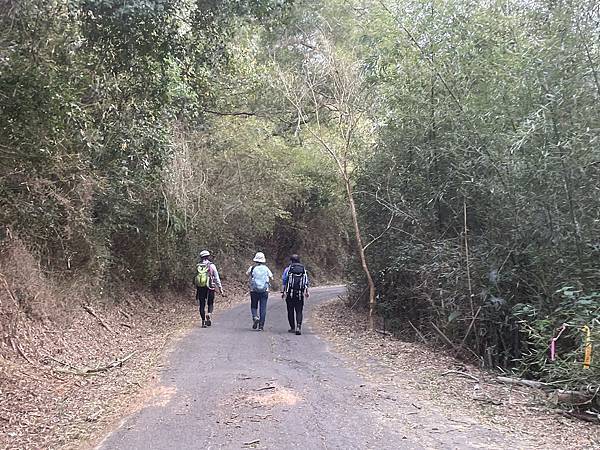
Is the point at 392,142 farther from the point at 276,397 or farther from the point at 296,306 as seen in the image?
the point at 276,397

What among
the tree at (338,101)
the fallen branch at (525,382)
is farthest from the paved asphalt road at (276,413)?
the tree at (338,101)

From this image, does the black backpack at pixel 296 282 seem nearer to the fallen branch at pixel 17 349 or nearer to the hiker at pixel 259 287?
the hiker at pixel 259 287

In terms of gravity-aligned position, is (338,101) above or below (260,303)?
above

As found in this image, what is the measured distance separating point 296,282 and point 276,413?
6009mm

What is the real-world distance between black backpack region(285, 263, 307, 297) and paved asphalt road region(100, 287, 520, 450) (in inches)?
103

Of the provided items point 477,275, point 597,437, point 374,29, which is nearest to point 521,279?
point 477,275

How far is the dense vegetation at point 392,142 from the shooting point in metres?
7.79

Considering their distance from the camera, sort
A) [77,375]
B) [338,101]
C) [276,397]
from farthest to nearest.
→ [338,101] < [77,375] < [276,397]

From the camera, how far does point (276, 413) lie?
6211 millimetres

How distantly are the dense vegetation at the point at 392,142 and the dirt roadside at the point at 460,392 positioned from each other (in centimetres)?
65

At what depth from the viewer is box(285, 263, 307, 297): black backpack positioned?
12.2m

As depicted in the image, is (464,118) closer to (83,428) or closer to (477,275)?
(477,275)

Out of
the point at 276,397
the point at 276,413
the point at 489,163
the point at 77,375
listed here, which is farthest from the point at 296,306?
the point at 276,413

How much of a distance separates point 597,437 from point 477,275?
4.35 meters
